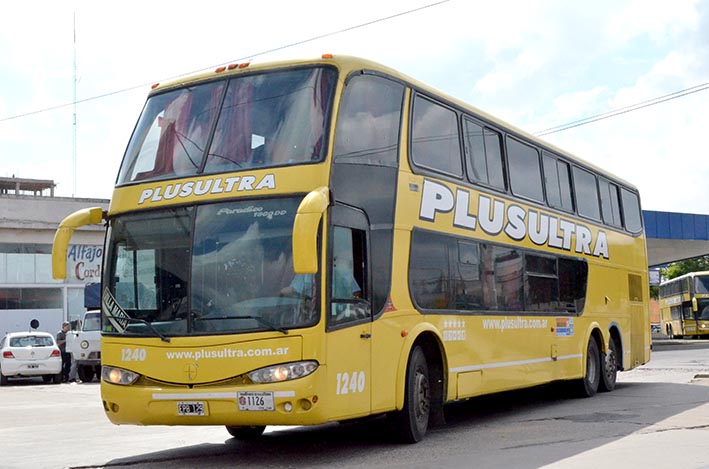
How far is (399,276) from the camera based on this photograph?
10.8 meters

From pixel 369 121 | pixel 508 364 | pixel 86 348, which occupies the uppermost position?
pixel 369 121

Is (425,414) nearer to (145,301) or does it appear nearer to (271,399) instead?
(271,399)

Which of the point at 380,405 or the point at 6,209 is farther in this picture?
the point at 6,209

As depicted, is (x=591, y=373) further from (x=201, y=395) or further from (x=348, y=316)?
(x=201, y=395)

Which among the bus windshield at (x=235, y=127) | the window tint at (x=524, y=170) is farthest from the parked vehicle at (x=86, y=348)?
the bus windshield at (x=235, y=127)

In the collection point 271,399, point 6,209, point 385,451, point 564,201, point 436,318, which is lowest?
point 385,451

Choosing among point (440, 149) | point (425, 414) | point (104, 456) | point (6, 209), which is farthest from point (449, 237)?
point (6, 209)

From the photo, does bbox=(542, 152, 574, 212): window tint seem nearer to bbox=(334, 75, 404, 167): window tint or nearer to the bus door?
bbox=(334, 75, 404, 167): window tint

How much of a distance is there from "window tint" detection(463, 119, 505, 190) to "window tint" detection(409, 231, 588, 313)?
0.91 meters

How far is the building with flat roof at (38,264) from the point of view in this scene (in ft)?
131

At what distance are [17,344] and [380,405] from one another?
20171 millimetres

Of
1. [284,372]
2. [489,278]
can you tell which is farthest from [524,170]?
[284,372]

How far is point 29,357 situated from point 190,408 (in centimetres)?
1970

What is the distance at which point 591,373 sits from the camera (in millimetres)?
17531
